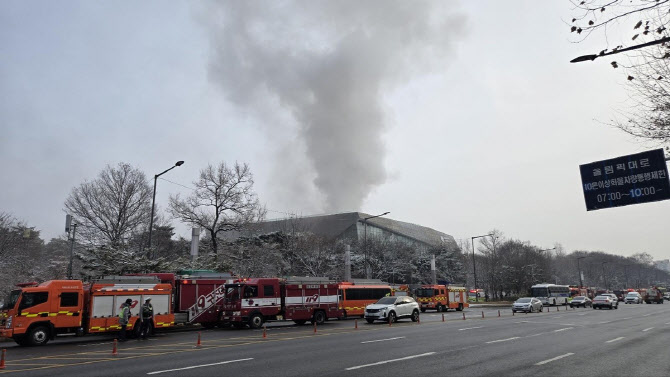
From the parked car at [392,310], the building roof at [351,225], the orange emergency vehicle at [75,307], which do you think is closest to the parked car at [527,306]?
the parked car at [392,310]

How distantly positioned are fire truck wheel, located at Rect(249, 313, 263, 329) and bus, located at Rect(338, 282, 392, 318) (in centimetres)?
842

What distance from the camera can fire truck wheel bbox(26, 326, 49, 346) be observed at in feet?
62.5

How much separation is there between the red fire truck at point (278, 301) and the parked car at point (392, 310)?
2989 millimetres

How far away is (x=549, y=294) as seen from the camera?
56094 mm

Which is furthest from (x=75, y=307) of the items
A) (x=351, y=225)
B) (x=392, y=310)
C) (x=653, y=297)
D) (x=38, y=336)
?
(x=351, y=225)

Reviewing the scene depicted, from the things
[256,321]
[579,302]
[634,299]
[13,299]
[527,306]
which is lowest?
[634,299]

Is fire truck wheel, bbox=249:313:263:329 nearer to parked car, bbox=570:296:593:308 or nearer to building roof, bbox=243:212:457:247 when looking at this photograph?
parked car, bbox=570:296:593:308

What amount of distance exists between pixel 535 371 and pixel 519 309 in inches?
1222

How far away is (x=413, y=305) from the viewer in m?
28.3

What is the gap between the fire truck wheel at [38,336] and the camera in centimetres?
1905

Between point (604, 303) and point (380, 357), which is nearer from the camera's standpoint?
point (380, 357)

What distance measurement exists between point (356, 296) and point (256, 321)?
10.5m

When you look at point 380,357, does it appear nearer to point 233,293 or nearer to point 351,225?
point 233,293

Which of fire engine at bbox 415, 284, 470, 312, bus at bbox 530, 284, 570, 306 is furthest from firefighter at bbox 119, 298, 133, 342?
bus at bbox 530, 284, 570, 306
